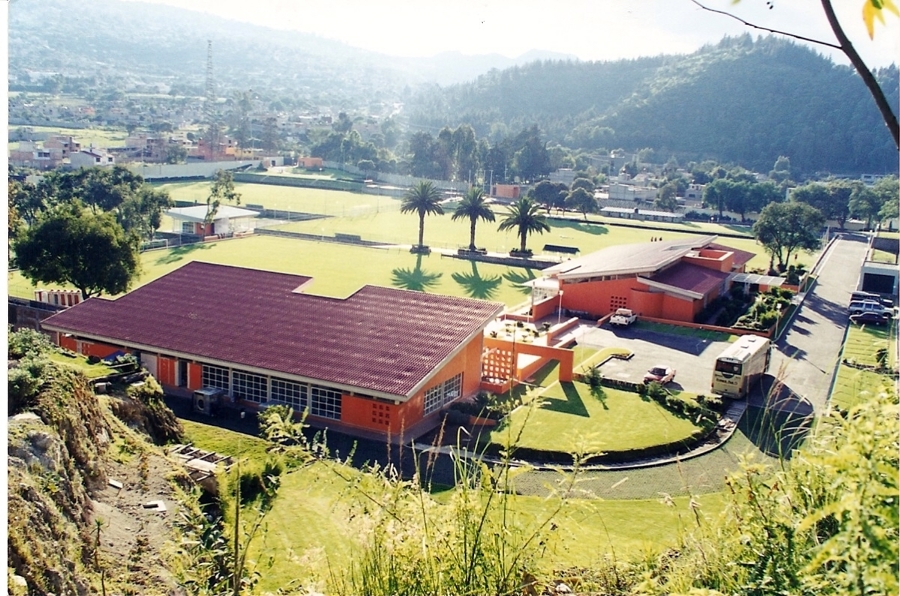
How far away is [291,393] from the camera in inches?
387

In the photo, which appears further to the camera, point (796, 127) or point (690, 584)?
point (796, 127)

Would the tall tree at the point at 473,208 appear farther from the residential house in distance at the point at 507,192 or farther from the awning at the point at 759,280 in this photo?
the residential house in distance at the point at 507,192

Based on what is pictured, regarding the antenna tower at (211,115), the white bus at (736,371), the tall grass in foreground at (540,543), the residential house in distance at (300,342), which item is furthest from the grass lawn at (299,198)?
the tall grass in foreground at (540,543)

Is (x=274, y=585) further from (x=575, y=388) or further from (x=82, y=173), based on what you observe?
(x=82, y=173)

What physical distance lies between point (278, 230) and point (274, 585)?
67.0ft

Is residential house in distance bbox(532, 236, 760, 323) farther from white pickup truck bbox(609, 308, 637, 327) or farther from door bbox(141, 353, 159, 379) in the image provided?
door bbox(141, 353, 159, 379)

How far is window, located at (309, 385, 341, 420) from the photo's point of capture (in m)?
9.55

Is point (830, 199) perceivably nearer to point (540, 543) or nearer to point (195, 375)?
point (195, 375)

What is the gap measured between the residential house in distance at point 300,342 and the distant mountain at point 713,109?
146ft

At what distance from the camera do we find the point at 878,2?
1166 millimetres

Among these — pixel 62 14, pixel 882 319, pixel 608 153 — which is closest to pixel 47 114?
pixel 608 153

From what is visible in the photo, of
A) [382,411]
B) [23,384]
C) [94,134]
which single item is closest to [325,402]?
[382,411]

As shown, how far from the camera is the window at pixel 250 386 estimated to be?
993cm

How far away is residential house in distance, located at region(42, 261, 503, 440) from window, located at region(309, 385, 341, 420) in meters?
0.01
